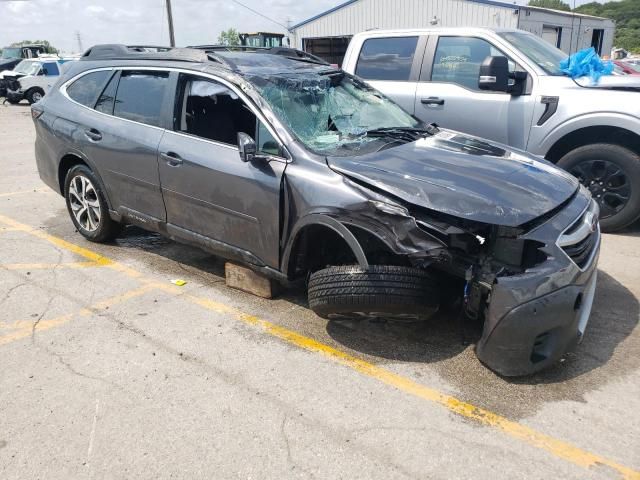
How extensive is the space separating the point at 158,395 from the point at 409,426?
1360 mm

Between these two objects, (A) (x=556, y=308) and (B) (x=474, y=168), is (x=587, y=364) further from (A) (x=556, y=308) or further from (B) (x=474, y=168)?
(B) (x=474, y=168)

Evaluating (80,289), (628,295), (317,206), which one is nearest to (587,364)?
(628,295)

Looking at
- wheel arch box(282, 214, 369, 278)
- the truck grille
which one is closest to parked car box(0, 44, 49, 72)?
wheel arch box(282, 214, 369, 278)

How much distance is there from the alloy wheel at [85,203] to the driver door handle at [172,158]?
1198 mm

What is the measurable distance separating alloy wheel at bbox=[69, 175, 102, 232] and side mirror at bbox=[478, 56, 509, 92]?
3916 mm

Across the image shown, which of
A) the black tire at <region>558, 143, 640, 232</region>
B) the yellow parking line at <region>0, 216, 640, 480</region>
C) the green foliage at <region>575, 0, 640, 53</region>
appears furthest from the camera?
the green foliage at <region>575, 0, 640, 53</region>

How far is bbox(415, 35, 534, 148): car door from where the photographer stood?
5777 mm

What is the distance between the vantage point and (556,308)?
2826mm

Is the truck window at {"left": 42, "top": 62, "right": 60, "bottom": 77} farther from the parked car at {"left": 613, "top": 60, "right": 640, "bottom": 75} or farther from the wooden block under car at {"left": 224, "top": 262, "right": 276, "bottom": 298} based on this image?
the wooden block under car at {"left": 224, "top": 262, "right": 276, "bottom": 298}

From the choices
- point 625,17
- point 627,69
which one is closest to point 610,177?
point 627,69

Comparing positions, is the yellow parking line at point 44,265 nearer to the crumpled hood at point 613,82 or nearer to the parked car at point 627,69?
the crumpled hood at point 613,82

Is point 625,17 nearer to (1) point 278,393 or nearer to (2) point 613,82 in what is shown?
(2) point 613,82

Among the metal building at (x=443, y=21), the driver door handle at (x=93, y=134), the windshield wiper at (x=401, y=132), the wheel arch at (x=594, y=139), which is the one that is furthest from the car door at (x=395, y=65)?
the metal building at (x=443, y=21)

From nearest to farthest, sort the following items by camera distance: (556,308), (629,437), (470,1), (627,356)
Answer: (629,437), (556,308), (627,356), (470,1)
